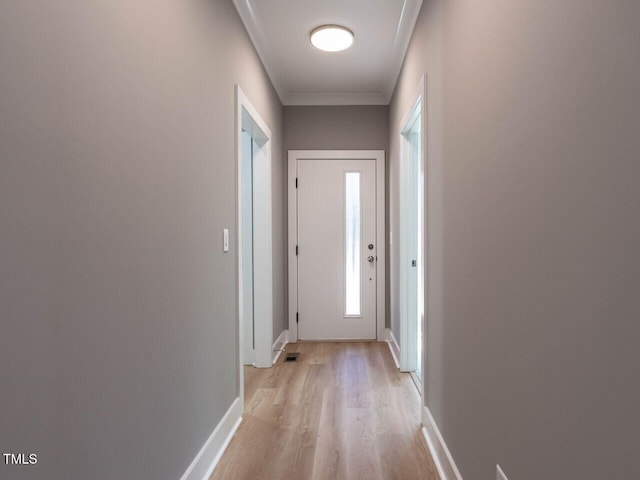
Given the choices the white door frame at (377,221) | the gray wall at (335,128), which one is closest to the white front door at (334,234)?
the white door frame at (377,221)

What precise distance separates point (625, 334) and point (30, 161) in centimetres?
120

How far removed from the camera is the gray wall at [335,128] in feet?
14.6

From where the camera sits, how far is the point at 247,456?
2182 mm

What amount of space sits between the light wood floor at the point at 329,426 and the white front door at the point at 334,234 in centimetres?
82

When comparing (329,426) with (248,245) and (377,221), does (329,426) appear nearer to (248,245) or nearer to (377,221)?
(248,245)

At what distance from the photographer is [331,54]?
3.43m

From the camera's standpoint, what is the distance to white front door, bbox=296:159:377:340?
14.6 feet

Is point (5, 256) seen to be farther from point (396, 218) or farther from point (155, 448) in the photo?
point (396, 218)

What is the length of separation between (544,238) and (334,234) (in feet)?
11.3

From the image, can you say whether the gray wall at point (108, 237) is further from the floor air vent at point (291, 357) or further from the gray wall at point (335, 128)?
the gray wall at point (335, 128)

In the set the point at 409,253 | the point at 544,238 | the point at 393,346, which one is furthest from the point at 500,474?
the point at 393,346

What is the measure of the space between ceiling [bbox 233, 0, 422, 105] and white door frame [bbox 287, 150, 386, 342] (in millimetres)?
524

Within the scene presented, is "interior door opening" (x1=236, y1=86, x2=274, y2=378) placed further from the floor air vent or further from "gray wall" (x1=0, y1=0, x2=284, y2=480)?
"gray wall" (x1=0, y1=0, x2=284, y2=480)

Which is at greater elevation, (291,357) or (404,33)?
(404,33)
